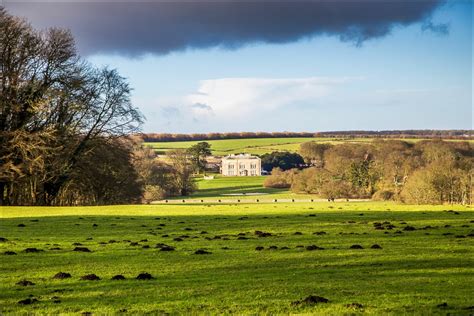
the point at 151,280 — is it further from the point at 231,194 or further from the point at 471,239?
the point at 231,194

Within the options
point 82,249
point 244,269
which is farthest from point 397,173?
point 244,269

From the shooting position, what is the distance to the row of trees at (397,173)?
93812 mm

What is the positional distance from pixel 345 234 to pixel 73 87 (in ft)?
144

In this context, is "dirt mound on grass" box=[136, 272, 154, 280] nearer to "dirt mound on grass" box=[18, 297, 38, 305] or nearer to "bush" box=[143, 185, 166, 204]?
"dirt mound on grass" box=[18, 297, 38, 305]

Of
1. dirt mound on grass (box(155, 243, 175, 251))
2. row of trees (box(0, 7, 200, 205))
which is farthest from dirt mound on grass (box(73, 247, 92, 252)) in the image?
row of trees (box(0, 7, 200, 205))

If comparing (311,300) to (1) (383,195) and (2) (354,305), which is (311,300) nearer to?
(2) (354,305)

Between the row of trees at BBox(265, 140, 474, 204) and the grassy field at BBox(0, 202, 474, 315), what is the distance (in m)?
58.6

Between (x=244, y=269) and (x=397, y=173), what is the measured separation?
11173cm

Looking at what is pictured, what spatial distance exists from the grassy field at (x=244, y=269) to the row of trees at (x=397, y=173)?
58.6 m

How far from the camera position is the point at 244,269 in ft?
68.0

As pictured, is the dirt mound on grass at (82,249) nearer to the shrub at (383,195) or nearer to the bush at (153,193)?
the bush at (153,193)

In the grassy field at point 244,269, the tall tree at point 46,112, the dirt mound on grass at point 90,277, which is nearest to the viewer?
the grassy field at point 244,269

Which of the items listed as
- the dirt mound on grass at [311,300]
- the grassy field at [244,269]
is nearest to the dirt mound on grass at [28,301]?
the grassy field at [244,269]

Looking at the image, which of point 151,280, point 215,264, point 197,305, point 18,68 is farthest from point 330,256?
point 18,68
